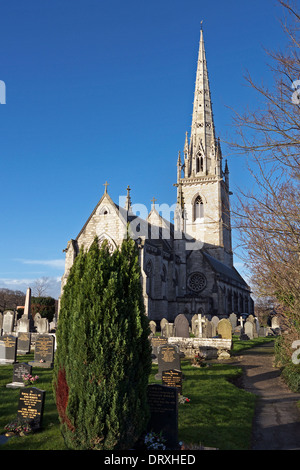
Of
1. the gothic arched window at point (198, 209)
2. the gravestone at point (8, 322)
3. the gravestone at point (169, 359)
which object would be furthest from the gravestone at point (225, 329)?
the gothic arched window at point (198, 209)

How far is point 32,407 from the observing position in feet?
21.6

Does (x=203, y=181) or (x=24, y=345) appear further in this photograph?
(x=203, y=181)

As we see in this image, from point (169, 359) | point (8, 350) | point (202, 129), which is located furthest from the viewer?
point (202, 129)

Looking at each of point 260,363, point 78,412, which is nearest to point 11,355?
point 78,412

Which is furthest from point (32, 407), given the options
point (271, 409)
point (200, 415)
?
point (271, 409)

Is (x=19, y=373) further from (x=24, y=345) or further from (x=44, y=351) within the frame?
(x=24, y=345)

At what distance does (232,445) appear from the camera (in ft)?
18.5

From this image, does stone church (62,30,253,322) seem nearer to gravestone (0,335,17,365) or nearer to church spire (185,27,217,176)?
church spire (185,27,217,176)

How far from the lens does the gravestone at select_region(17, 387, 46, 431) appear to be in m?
6.46

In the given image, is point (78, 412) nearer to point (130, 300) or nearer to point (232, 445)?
point (130, 300)

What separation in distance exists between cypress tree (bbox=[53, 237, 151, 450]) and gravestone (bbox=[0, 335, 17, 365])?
8.16 m

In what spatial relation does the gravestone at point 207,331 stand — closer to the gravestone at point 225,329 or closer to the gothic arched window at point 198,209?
the gravestone at point 225,329

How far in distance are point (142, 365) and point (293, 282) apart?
4.87 meters

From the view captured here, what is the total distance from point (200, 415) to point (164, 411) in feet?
5.70
